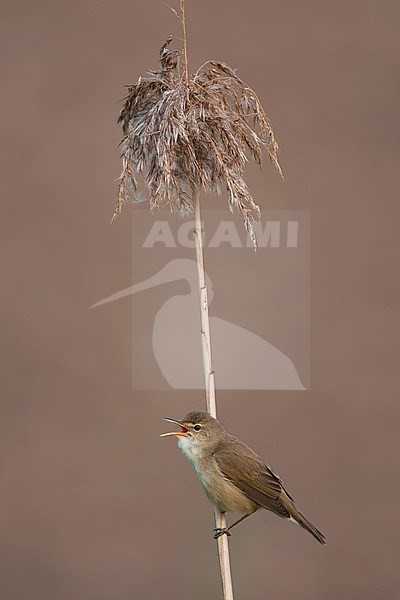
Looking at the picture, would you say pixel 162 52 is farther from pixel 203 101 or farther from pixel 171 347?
pixel 171 347

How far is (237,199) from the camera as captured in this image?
65 centimetres

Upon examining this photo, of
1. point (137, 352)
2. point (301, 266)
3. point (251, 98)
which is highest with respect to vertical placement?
point (251, 98)

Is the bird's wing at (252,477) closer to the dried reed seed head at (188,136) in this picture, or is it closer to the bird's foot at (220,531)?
the bird's foot at (220,531)

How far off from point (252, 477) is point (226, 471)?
31mm

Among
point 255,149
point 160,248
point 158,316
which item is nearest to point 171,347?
point 158,316

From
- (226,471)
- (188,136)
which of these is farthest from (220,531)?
(188,136)

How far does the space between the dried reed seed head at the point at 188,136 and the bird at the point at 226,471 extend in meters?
0.19

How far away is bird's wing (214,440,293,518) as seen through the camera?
28.8 inches

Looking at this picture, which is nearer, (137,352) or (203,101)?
(203,101)

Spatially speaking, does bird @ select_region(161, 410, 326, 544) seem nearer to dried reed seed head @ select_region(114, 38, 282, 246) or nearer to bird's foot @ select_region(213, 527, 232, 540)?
bird's foot @ select_region(213, 527, 232, 540)

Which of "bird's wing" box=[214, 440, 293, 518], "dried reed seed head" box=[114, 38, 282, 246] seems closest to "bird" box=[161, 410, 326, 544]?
"bird's wing" box=[214, 440, 293, 518]

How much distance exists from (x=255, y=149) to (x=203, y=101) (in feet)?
0.21

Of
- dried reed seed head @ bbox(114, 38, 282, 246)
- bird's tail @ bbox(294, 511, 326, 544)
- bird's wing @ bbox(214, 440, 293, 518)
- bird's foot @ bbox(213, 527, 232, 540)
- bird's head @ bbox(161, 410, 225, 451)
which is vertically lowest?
bird's tail @ bbox(294, 511, 326, 544)

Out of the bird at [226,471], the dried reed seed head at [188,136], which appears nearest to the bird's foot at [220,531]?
the bird at [226,471]
